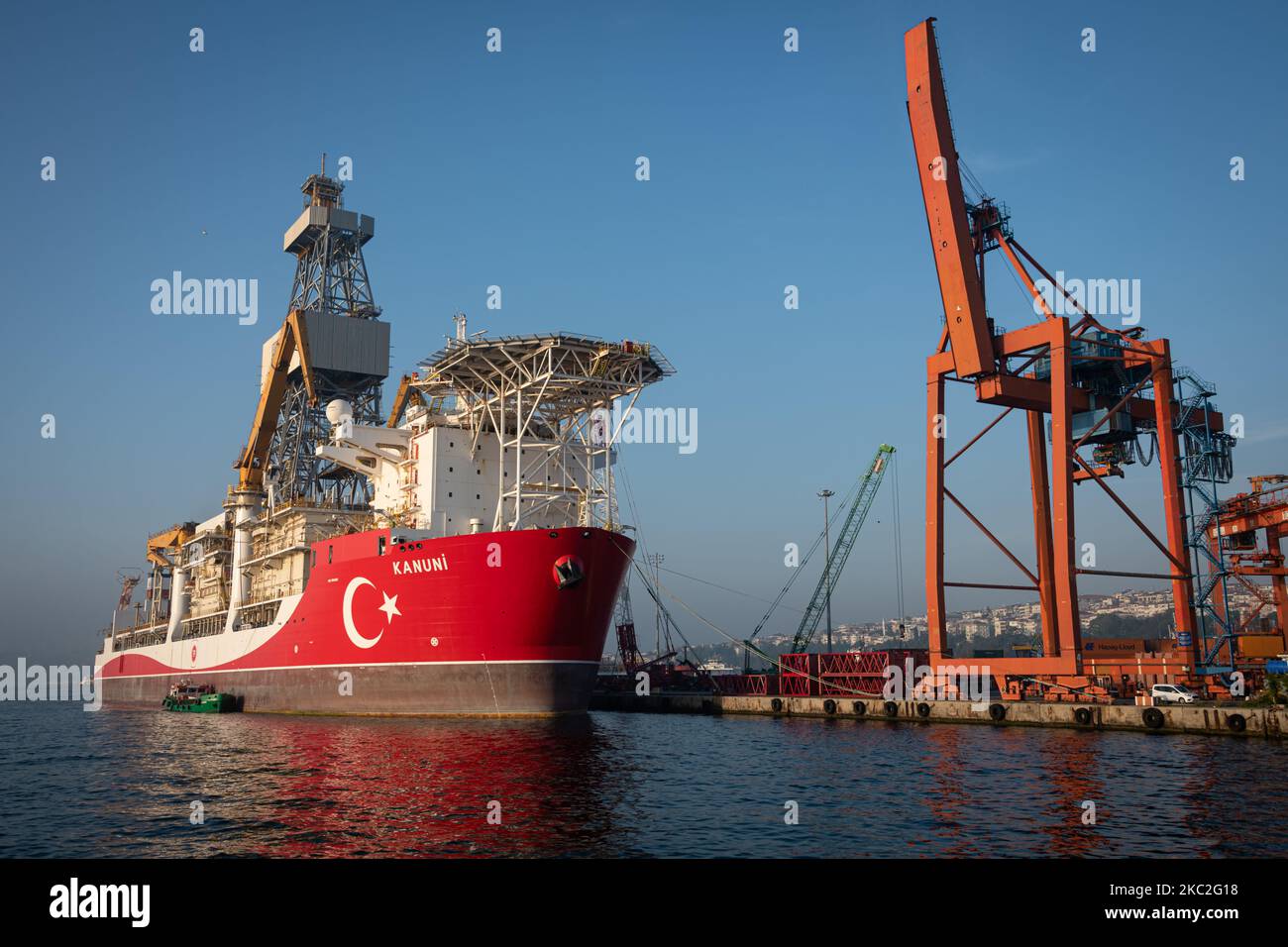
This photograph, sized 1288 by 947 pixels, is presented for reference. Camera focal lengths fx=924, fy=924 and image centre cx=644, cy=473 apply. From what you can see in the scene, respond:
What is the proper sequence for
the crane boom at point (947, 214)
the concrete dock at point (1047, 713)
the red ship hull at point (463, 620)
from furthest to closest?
the crane boom at point (947, 214), the red ship hull at point (463, 620), the concrete dock at point (1047, 713)

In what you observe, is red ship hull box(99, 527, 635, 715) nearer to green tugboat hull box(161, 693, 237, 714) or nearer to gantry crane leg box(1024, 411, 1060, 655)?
green tugboat hull box(161, 693, 237, 714)

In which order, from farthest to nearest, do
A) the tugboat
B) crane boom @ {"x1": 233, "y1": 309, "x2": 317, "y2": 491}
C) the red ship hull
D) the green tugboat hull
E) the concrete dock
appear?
1. crane boom @ {"x1": 233, "y1": 309, "x2": 317, "y2": 491}
2. the tugboat
3. the green tugboat hull
4. the red ship hull
5. the concrete dock

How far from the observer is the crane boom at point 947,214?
123 ft

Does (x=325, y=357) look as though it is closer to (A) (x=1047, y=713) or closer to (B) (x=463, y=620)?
(B) (x=463, y=620)

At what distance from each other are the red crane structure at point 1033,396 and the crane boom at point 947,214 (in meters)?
0.04

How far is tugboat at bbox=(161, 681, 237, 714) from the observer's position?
4659cm

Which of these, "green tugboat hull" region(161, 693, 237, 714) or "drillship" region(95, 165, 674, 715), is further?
"green tugboat hull" region(161, 693, 237, 714)

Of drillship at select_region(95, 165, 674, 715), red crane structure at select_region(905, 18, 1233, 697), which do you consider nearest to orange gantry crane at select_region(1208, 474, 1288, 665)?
red crane structure at select_region(905, 18, 1233, 697)

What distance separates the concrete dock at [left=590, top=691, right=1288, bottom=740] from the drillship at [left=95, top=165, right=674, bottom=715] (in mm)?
13020

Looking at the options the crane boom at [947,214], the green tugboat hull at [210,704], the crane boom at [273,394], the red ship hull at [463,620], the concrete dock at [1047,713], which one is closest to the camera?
the concrete dock at [1047,713]

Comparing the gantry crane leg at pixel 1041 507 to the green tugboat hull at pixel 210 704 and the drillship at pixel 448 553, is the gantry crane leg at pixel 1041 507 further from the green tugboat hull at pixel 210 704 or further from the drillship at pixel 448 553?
the green tugboat hull at pixel 210 704

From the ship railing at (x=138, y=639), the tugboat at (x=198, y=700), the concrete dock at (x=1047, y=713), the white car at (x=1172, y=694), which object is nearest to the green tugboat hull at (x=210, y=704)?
the tugboat at (x=198, y=700)
